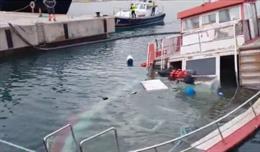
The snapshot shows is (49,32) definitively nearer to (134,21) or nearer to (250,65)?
(134,21)

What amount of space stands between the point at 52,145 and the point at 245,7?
15.2 metres

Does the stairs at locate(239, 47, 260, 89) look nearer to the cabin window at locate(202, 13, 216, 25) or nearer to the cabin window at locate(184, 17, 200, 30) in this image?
the cabin window at locate(202, 13, 216, 25)

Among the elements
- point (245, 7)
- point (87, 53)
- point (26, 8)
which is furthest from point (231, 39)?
point (26, 8)

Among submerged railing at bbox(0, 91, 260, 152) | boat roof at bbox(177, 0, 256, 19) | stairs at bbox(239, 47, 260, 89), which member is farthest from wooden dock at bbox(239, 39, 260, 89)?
submerged railing at bbox(0, 91, 260, 152)

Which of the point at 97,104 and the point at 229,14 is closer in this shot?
the point at 97,104

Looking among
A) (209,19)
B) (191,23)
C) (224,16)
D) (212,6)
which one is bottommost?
(191,23)

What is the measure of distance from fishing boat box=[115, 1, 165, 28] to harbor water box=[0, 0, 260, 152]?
21.3 m

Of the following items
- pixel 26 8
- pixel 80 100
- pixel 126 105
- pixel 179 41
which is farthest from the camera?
pixel 26 8

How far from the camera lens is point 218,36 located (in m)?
22.6

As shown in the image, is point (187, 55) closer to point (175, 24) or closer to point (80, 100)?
point (80, 100)

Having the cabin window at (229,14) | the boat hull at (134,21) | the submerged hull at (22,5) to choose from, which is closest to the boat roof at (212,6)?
the cabin window at (229,14)

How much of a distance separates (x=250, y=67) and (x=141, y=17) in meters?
35.2

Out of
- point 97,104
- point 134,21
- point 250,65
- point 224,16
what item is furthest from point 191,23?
point 134,21

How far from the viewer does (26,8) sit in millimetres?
52688
